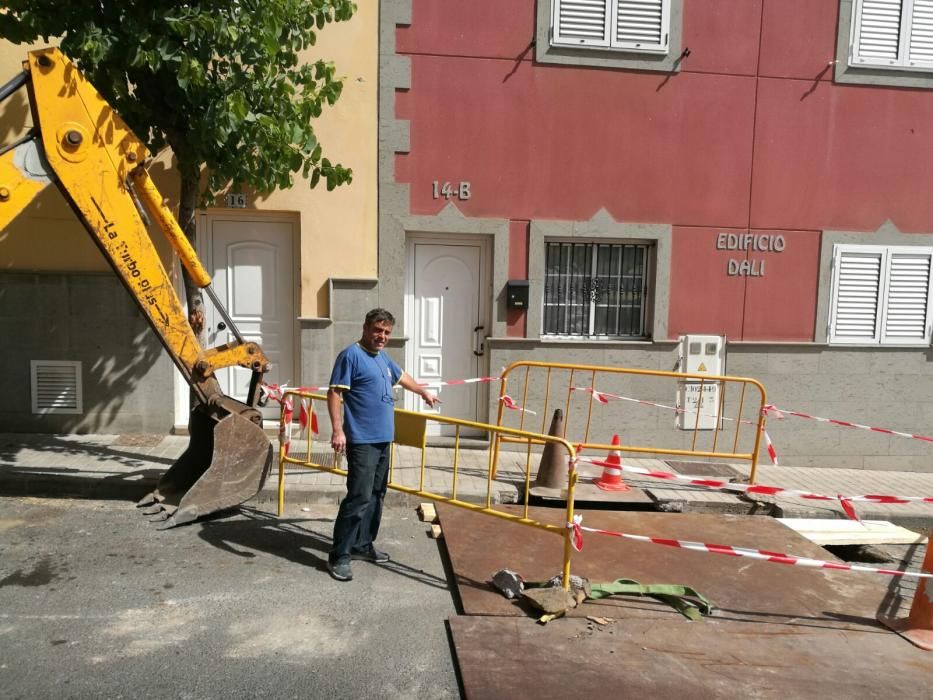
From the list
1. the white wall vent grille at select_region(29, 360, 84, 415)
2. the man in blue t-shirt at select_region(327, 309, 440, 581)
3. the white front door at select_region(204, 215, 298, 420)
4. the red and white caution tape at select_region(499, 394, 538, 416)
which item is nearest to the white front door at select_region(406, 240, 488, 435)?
the red and white caution tape at select_region(499, 394, 538, 416)

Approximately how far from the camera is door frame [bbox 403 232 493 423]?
796cm

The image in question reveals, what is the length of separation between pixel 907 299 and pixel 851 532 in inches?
162

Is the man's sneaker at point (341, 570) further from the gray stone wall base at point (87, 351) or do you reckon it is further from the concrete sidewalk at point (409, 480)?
the gray stone wall base at point (87, 351)

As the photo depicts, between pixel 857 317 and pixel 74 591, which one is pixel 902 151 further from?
pixel 74 591

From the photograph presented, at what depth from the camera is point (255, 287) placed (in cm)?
786

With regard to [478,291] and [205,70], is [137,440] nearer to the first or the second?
[205,70]

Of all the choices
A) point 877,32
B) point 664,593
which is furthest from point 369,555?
point 877,32

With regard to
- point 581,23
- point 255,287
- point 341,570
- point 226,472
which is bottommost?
point 341,570

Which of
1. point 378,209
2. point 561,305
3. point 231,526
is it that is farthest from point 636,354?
point 231,526

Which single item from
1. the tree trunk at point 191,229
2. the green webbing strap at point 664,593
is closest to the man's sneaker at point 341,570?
the green webbing strap at point 664,593

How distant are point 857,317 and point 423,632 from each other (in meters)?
7.16

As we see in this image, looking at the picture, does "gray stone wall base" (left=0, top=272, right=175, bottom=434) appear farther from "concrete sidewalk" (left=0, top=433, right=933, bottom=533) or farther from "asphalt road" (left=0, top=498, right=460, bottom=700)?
"asphalt road" (left=0, top=498, right=460, bottom=700)

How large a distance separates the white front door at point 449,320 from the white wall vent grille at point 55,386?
3.80m

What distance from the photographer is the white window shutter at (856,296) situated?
8266mm
